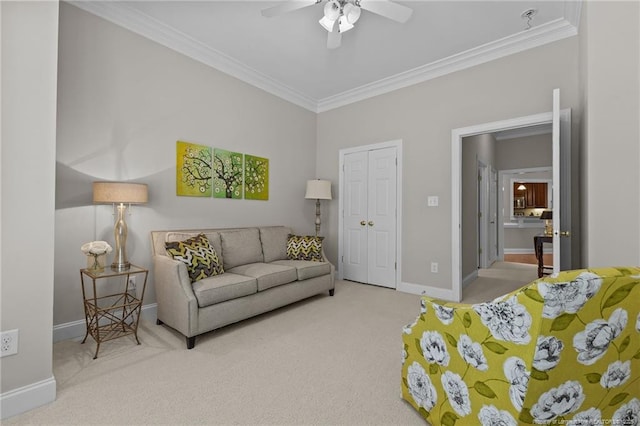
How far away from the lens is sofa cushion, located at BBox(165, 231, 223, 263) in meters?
2.95

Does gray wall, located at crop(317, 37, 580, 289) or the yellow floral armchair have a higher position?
gray wall, located at crop(317, 37, 580, 289)

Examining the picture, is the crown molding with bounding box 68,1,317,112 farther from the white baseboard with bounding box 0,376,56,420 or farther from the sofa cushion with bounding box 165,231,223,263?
the white baseboard with bounding box 0,376,56,420

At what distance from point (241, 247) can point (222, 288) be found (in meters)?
0.91

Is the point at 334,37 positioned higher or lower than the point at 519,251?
higher

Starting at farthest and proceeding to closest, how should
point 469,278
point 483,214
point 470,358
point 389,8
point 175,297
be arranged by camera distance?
point 483,214 → point 469,278 → point 175,297 → point 389,8 → point 470,358

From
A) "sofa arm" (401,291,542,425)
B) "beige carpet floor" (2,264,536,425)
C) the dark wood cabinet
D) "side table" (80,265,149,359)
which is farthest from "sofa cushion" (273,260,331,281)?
the dark wood cabinet

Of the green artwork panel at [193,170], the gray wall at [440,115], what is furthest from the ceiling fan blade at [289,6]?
the gray wall at [440,115]

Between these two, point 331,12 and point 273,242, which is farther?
point 273,242

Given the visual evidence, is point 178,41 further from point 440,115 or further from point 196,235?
point 440,115

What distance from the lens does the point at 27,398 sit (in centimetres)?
160

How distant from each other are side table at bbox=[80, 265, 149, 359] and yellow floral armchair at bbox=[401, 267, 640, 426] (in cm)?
223

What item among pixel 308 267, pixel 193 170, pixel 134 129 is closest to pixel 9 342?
pixel 134 129

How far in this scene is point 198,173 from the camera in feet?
11.1

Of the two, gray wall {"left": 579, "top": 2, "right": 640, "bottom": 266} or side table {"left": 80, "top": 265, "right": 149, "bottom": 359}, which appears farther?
side table {"left": 80, "top": 265, "right": 149, "bottom": 359}
